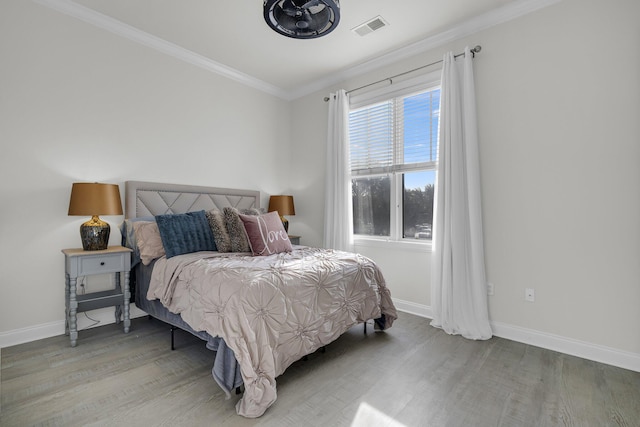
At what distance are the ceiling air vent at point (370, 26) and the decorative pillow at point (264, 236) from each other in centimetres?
202

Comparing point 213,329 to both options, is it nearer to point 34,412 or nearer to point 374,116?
point 34,412

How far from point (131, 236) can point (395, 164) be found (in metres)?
2.78

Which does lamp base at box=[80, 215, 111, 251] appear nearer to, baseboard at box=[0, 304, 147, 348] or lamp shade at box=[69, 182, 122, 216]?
lamp shade at box=[69, 182, 122, 216]

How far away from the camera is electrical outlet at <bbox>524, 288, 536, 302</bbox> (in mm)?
2551

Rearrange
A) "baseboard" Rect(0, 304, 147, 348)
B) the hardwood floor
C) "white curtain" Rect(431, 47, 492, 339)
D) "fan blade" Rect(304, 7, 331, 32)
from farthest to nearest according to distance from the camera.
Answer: "white curtain" Rect(431, 47, 492, 339) → "baseboard" Rect(0, 304, 147, 348) → "fan blade" Rect(304, 7, 331, 32) → the hardwood floor

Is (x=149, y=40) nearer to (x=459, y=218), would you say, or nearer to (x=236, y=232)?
(x=236, y=232)

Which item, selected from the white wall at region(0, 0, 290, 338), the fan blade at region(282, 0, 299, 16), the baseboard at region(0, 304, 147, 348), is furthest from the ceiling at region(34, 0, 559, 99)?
the baseboard at region(0, 304, 147, 348)

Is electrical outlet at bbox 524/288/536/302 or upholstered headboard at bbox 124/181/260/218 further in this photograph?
upholstered headboard at bbox 124/181/260/218

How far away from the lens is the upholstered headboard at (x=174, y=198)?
2.99 metres

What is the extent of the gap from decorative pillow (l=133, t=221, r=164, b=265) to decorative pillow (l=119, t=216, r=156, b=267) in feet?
0.33

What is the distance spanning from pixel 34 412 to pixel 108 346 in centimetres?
83

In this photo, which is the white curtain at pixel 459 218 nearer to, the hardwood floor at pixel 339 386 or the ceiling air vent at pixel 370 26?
the hardwood floor at pixel 339 386

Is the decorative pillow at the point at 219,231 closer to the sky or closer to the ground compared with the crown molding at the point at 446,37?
closer to the ground

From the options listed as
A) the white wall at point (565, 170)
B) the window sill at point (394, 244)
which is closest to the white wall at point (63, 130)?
the window sill at point (394, 244)
